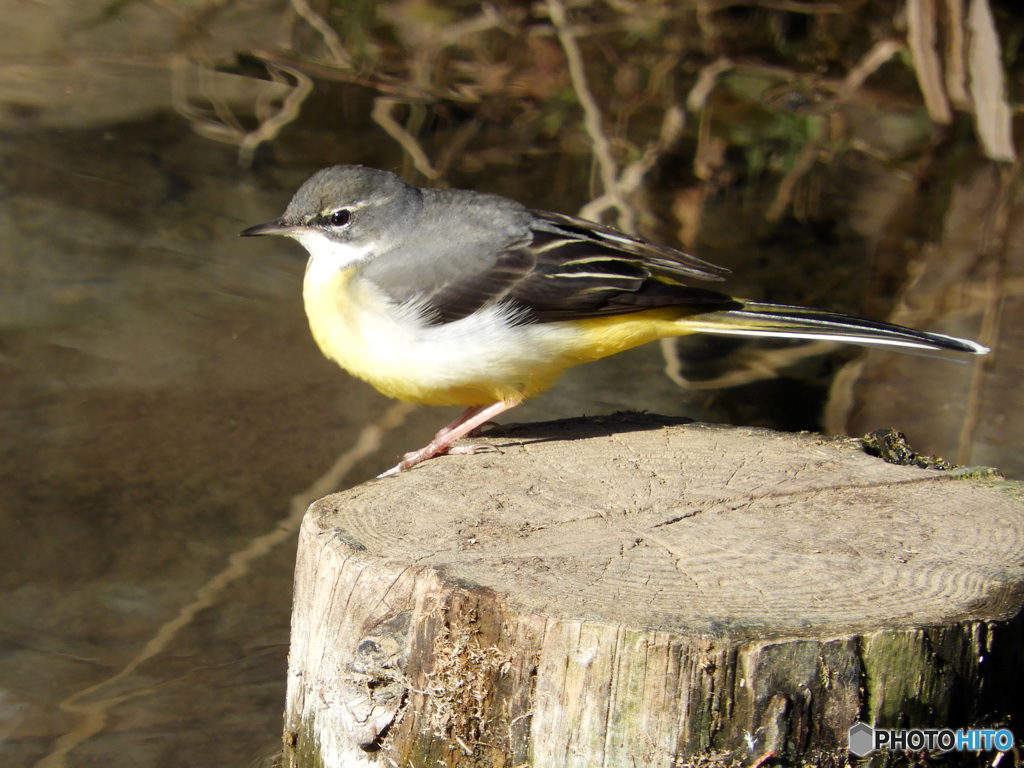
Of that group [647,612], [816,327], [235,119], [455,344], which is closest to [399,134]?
[235,119]

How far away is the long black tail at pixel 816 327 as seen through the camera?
15.2 feet

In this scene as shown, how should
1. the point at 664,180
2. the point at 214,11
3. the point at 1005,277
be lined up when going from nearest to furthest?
the point at 1005,277
the point at 664,180
the point at 214,11

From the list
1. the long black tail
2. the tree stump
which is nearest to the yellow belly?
the long black tail

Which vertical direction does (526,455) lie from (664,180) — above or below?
below

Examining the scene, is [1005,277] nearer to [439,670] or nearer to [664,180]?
[664,180]

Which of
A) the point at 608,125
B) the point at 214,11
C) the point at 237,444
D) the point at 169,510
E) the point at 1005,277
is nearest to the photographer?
the point at 169,510

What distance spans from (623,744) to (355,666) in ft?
3.17

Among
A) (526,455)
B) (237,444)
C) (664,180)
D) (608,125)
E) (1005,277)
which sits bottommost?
(526,455)

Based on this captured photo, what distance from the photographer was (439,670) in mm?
3547

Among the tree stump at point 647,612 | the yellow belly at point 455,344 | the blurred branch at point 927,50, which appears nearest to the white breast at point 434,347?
the yellow belly at point 455,344

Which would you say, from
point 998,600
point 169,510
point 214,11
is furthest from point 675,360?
point 214,11

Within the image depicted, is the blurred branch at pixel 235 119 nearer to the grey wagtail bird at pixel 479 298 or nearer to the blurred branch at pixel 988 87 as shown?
the grey wagtail bird at pixel 479 298

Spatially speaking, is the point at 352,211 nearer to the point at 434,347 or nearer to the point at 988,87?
the point at 434,347

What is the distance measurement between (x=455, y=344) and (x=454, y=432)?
433 millimetres
